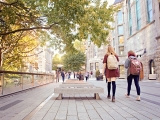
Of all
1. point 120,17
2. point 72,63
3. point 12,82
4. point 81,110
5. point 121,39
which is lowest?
point 81,110

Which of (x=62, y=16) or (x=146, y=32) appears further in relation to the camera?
(x=146, y=32)

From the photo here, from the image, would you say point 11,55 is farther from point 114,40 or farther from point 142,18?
point 114,40

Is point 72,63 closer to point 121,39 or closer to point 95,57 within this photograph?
point 95,57

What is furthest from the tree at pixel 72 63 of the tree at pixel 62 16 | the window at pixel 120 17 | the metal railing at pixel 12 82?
the metal railing at pixel 12 82

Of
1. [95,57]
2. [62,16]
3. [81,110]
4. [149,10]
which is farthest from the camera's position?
[95,57]

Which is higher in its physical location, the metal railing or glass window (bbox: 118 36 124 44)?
glass window (bbox: 118 36 124 44)

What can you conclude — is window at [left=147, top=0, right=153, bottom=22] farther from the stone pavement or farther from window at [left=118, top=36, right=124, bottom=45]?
the stone pavement

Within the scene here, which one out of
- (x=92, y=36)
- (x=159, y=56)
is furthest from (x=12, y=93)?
(x=159, y=56)

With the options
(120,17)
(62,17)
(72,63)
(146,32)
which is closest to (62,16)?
(62,17)

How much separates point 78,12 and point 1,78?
4.60 metres

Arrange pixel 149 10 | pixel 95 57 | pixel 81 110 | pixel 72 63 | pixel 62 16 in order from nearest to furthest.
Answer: pixel 81 110 < pixel 62 16 < pixel 149 10 < pixel 72 63 < pixel 95 57

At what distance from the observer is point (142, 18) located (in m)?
30.4

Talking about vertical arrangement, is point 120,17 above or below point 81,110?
above

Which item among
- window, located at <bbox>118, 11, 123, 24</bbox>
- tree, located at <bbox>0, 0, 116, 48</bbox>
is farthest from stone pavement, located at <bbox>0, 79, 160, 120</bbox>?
window, located at <bbox>118, 11, 123, 24</bbox>
